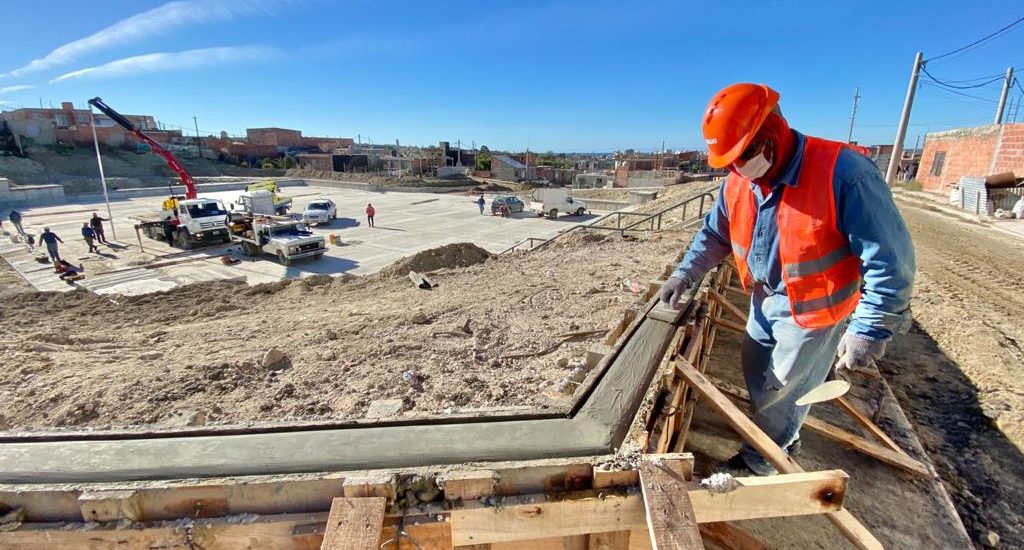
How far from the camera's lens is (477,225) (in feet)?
74.6

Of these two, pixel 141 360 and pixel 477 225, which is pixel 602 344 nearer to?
pixel 141 360

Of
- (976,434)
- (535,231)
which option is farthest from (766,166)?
(535,231)

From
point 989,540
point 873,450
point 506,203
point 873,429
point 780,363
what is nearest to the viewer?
point 780,363

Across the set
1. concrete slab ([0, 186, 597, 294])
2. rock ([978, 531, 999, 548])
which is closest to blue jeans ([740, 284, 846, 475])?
rock ([978, 531, 999, 548])

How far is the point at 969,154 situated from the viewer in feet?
67.1

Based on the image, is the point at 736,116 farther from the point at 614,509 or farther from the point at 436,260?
the point at 436,260

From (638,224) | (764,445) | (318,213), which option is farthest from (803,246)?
(318,213)

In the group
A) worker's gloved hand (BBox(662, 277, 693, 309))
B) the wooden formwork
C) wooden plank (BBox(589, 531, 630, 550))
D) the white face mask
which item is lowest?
wooden plank (BBox(589, 531, 630, 550))

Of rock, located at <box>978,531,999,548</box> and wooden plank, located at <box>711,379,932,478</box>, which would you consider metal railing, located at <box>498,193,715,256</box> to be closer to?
wooden plank, located at <box>711,379,932,478</box>

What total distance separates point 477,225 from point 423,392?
→ 1921cm

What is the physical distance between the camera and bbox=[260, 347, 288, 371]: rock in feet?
15.5

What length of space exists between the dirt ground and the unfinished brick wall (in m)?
20.3

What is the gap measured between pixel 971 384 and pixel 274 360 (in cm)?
716

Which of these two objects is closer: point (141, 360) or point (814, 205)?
point (814, 205)
